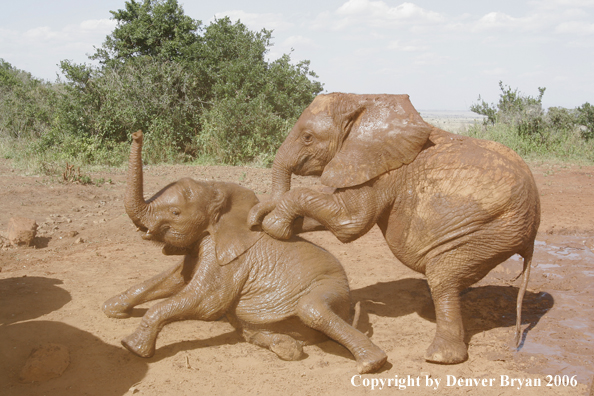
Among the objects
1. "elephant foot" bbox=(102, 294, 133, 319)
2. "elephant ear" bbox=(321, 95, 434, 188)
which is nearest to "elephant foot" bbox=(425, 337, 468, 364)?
"elephant ear" bbox=(321, 95, 434, 188)

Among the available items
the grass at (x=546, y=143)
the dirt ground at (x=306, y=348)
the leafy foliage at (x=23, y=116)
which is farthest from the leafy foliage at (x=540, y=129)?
the leafy foliage at (x=23, y=116)

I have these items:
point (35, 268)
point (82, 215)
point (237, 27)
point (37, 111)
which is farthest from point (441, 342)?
point (37, 111)

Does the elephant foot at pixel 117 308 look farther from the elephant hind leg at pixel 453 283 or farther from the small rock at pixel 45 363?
the elephant hind leg at pixel 453 283

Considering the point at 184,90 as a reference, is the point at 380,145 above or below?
below

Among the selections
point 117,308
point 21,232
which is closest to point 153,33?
point 21,232

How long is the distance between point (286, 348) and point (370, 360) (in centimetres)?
72

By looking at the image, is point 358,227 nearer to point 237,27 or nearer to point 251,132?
point 251,132

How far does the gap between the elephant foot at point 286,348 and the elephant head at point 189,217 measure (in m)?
0.79

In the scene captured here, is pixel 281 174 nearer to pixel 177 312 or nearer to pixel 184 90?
pixel 177 312

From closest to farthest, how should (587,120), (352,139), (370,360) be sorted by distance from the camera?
1. (370,360)
2. (352,139)
3. (587,120)

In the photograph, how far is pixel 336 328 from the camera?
4.23 meters

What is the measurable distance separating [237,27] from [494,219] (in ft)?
48.3

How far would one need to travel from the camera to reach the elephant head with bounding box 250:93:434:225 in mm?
4340

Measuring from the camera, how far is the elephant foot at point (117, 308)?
5062 mm
